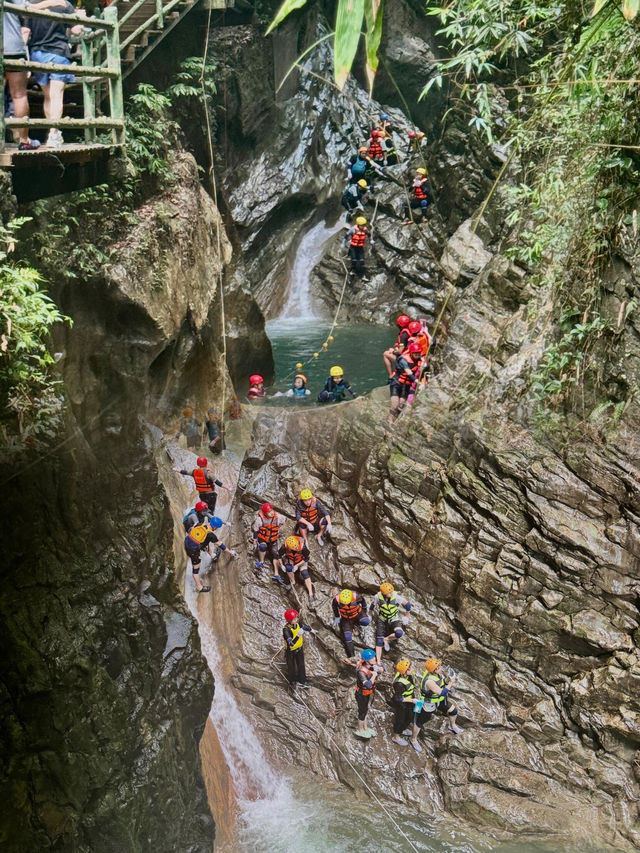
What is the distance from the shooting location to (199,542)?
10.0 meters

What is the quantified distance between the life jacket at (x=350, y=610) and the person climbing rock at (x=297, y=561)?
80cm

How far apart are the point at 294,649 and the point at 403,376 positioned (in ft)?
14.6

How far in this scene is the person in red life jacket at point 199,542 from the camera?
10.0 meters

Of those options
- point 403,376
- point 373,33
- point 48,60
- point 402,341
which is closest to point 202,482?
point 403,376

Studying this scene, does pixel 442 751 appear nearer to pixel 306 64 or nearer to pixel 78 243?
pixel 78 243

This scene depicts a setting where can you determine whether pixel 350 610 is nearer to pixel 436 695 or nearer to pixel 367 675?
pixel 367 675

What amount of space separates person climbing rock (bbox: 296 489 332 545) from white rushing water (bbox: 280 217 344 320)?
30.6ft

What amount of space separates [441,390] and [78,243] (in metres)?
5.58

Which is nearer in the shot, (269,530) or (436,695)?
(436,695)

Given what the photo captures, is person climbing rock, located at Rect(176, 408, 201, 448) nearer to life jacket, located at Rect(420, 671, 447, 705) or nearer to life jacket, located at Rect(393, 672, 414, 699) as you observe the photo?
life jacket, located at Rect(393, 672, 414, 699)

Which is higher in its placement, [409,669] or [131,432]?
[131,432]

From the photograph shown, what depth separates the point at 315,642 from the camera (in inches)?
408

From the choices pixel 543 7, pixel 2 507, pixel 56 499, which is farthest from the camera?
pixel 56 499

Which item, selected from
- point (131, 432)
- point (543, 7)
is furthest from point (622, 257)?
point (131, 432)
